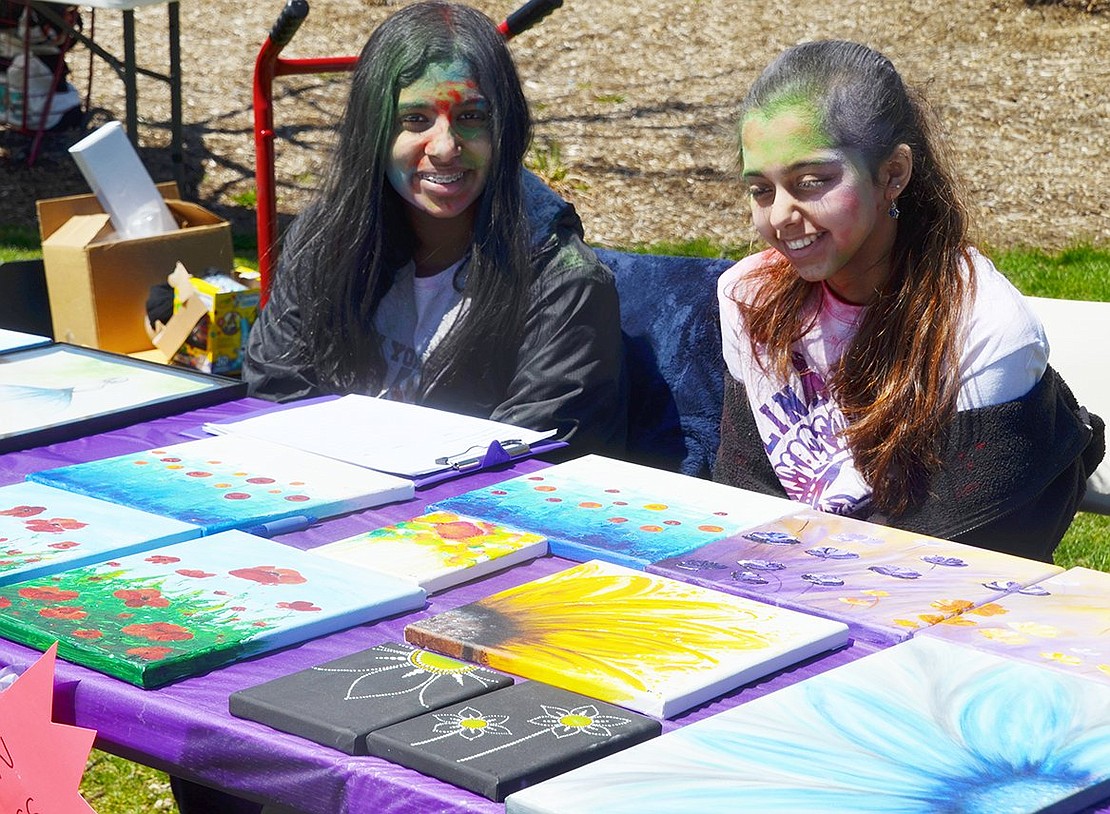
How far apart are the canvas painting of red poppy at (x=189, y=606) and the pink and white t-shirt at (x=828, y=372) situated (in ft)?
2.75

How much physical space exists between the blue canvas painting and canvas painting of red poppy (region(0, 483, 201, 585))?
362 millimetres

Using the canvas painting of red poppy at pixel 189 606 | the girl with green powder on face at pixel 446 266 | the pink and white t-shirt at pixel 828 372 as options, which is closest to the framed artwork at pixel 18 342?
the girl with green powder on face at pixel 446 266

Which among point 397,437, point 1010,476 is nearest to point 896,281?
point 1010,476

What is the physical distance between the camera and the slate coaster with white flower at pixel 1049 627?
1.36 m

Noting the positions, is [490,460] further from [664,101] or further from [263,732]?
[664,101]

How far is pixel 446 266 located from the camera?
2.75m

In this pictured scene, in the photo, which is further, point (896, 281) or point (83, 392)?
point (83, 392)

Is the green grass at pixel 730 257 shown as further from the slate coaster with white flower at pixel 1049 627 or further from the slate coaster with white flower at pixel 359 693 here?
the slate coaster with white flower at pixel 359 693

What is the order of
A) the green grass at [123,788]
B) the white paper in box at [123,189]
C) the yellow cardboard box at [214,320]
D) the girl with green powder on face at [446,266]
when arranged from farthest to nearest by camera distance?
the white paper in box at [123,189] → the yellow cardboard box at [214,320] → the green grass at [123,788] → the girl with green powder on face at [446,266]

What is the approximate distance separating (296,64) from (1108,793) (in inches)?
102

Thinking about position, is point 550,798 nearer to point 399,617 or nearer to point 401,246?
point 399,617

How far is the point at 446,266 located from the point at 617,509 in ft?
3.45

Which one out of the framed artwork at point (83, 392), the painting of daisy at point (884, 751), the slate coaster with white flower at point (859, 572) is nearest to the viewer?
the painting of daisy at point (884, 751)

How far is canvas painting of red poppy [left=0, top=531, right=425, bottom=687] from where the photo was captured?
4.49 ft
